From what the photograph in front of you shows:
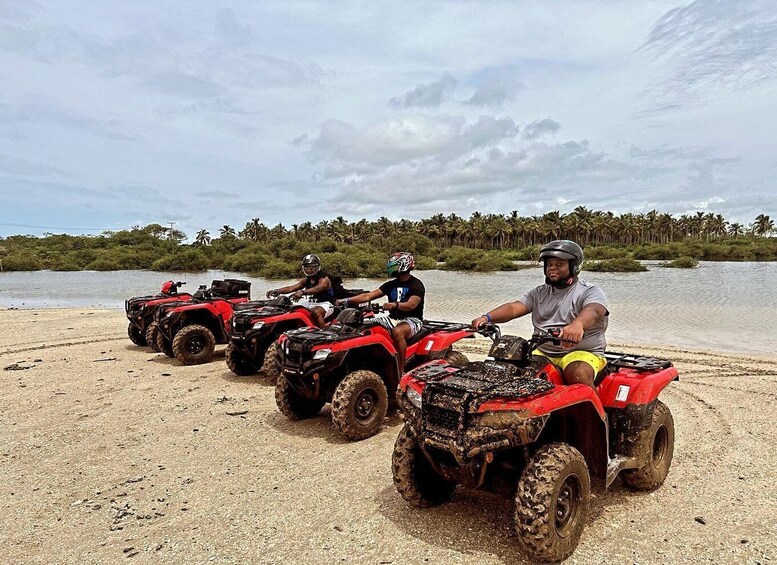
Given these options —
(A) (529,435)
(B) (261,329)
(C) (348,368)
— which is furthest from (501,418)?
(B) (261,329)

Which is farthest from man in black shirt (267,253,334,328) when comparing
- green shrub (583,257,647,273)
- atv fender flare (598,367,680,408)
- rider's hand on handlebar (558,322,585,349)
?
green shrub (583,257,647,273)

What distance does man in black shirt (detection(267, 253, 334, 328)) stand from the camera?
7961 millimetres

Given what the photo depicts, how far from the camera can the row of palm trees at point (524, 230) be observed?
8012 centimetres

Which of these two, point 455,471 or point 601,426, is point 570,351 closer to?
point 601,426

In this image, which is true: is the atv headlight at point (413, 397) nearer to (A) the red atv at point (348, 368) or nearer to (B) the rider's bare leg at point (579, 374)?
(B) the rider's bare leg at point (579, 374)

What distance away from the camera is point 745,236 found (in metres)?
85.9

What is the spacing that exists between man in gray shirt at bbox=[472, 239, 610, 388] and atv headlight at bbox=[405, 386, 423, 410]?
78 centimetres

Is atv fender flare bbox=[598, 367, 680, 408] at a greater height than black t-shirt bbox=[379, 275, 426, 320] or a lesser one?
lesser

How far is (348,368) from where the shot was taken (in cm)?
570

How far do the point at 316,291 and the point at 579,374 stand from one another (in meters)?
5.23

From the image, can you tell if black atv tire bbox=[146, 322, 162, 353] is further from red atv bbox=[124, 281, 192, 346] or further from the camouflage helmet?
the camouflage helmet

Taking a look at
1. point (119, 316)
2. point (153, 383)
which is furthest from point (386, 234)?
point (153, 383)

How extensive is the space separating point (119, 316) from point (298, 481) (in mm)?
14829

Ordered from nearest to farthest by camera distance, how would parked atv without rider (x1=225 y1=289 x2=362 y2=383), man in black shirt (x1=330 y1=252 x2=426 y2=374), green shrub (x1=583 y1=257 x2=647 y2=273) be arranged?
man in black shirt (x1=330 y1=252 x2=426 y2=374) < parked atv without rider (x1=225 y1=289 x2=362 y2=383) < green shrub (x1=583 y1=257 x2=647 y2=273)
